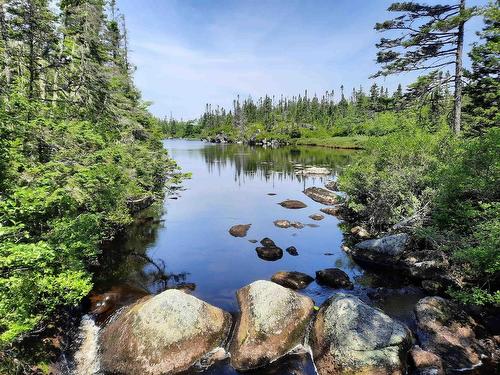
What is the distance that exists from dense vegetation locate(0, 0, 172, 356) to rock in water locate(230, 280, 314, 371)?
6032 millimetres

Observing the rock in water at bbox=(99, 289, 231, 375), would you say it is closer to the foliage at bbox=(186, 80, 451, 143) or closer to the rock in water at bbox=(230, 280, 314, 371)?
the rock in water at bbox=(230, 280, 314, 371)

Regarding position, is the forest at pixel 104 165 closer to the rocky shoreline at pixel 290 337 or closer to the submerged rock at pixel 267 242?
the rocky shoreline at pixel 290 337

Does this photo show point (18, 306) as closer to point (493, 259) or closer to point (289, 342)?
point (289, 342)

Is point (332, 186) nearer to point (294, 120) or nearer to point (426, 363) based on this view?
point (426, 363)

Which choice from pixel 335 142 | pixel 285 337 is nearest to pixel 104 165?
pixel 285 337

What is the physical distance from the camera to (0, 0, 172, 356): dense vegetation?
870 centimetres

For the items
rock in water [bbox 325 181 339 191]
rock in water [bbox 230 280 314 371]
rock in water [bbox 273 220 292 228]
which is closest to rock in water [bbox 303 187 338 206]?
rock in water [bbox 325 181 339 191]

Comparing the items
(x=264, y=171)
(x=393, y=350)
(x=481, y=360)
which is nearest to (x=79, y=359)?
(x=393, y=350)

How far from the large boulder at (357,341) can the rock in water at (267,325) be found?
87 centimetres

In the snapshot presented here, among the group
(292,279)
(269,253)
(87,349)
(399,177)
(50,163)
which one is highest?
(50,163)

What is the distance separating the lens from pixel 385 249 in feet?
64.2

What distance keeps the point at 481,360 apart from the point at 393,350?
3346 millimetres

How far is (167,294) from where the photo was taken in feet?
43.0

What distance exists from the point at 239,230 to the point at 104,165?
13394 mm
